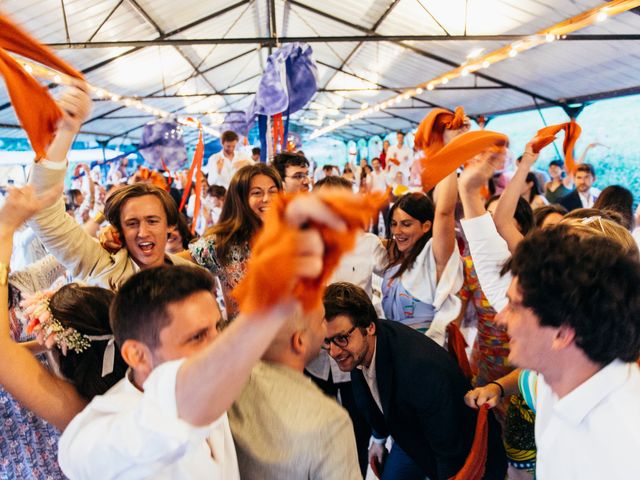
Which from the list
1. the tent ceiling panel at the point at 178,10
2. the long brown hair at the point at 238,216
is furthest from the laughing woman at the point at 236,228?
the tent ceiling panel at the point at 178,10

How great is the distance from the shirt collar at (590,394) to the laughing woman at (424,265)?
3.51ft

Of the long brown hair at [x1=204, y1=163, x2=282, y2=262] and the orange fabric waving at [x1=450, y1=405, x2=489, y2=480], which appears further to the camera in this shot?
the long brown hair at [x1=204, y1=163, x2=282, y2=262]

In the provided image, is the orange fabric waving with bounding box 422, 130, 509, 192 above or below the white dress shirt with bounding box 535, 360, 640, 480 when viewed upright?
above

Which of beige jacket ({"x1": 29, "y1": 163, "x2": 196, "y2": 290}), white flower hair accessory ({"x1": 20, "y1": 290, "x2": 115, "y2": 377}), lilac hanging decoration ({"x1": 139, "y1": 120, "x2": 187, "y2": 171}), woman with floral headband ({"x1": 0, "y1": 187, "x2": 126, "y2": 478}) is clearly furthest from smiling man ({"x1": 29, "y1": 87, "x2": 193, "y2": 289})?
lilac hanging decoration ({"x1": 139, "y1": 120, "x2": 187, "y2": 171})

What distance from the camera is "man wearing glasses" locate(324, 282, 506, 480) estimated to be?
1.56 m

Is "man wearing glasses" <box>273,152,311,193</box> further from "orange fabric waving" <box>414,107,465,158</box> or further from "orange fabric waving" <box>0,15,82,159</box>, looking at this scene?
"orange fabric waving" <box>0,15,82,159</box>

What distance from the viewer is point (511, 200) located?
1653 mm

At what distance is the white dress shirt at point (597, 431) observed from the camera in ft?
2.67

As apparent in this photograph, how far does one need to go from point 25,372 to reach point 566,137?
177 cm

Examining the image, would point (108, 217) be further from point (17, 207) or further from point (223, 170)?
point (223, 170)

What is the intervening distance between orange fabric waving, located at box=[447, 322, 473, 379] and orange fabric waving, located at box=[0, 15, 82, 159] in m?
1.53

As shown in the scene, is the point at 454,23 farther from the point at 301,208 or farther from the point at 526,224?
the point at 301,208

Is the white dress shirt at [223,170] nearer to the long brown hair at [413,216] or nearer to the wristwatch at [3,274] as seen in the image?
the long brown hair at [413,216]

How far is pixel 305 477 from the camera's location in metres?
0.94
